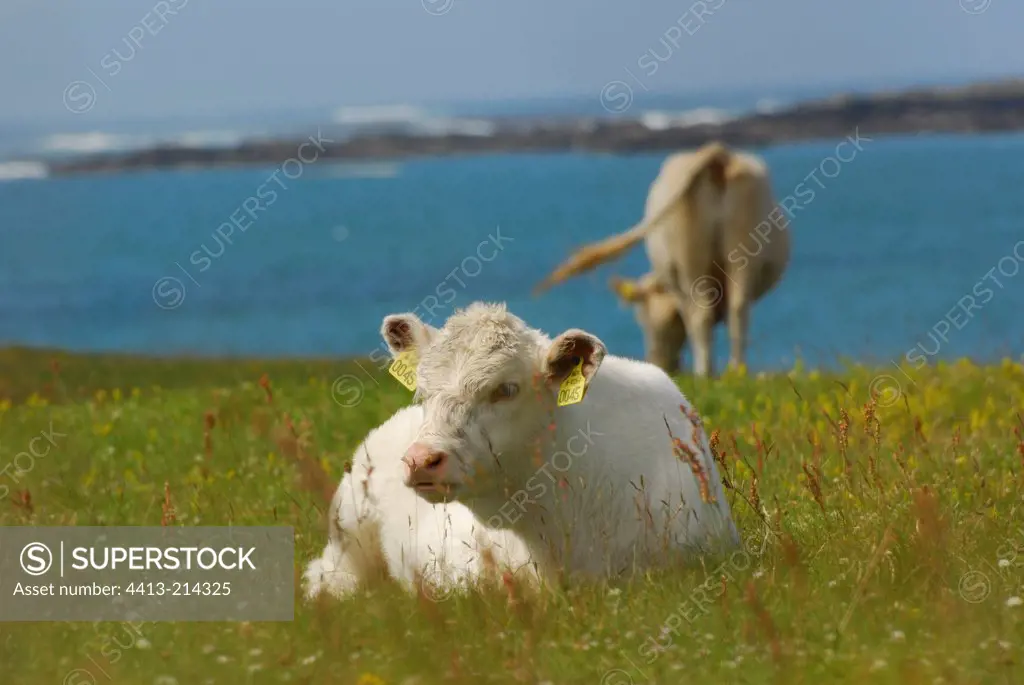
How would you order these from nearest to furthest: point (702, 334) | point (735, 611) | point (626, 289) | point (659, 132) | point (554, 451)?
point (735, 611) < point (554, 451) < point (702, 334) < point (626, 289) < point (659, 132)

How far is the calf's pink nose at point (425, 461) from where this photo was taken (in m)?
6.25

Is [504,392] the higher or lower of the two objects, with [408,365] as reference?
lower

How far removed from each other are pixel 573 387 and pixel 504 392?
1.00 ft

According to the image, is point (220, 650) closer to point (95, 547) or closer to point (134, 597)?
point (134, 597)

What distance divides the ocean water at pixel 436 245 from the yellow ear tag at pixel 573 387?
16.8 m

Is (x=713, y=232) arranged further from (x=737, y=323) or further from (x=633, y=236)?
(x=633, y=236)

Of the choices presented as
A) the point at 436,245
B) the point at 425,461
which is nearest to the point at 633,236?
the point at 425,461

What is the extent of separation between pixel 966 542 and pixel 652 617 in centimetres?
156

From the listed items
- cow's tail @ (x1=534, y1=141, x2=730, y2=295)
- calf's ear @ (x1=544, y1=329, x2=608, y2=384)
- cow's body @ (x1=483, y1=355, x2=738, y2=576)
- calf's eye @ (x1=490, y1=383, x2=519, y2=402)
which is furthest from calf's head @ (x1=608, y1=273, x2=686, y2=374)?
calf's eye @ (x1=490, y1=383, x2=519, y2=402)

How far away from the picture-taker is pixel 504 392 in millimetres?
6688

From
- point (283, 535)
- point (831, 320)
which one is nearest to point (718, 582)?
point (283, 535)

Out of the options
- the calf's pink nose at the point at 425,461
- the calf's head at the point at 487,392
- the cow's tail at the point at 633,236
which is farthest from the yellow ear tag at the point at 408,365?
the cow's tail at the point at 633,236

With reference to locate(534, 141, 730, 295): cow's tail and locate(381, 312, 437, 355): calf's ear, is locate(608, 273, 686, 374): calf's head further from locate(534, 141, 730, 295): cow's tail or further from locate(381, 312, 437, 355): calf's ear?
locate(381, 312, 437, 355): calf's ear

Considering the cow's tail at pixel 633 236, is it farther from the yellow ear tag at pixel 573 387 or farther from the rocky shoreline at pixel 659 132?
the rocky shoreline at pixel 659 132
